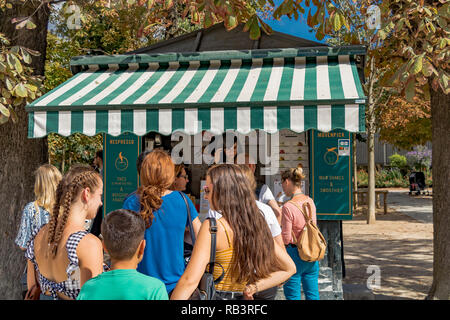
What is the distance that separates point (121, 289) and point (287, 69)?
4.55 meters

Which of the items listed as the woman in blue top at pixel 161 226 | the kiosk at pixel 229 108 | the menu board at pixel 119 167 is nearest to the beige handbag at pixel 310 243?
the kiosk at pixel 229 108

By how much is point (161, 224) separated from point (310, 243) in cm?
183

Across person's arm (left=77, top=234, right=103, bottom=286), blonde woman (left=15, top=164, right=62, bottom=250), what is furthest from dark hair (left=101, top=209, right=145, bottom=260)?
blonde woman (left=15, top=164, right=62, bottom=250)

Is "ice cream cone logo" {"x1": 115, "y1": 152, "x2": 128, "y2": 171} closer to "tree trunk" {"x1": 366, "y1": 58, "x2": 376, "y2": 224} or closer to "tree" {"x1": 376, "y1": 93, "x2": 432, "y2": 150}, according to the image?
"tree trunk" {"x1": 366, "y1": 58, "x2": 376, "y2": 224}

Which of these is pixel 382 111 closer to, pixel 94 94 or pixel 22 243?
pixel 94 94

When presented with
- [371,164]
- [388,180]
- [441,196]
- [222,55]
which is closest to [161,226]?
[222,55]

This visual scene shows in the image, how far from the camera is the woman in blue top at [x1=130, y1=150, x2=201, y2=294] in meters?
3.25

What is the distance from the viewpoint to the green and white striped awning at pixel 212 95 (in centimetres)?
492

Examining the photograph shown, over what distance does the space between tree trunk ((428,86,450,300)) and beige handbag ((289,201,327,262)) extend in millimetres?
2144

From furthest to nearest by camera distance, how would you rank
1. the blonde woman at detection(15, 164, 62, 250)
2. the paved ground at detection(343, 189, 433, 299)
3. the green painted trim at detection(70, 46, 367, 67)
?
the paved ground at detection(343, 189, 433, 299) < the green painted trim at detection(70, 46, 367, 67) < the blonde woman at detection(15, 164, 62, 250)

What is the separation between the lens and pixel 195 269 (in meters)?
2.60

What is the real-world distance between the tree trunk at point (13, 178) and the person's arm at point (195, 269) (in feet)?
14.6

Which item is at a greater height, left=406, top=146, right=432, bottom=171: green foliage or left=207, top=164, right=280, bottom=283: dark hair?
left=406, top=146, right=432, bottom=171: green foliage

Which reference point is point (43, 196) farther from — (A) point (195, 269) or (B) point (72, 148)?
(B) point (72, 148)
